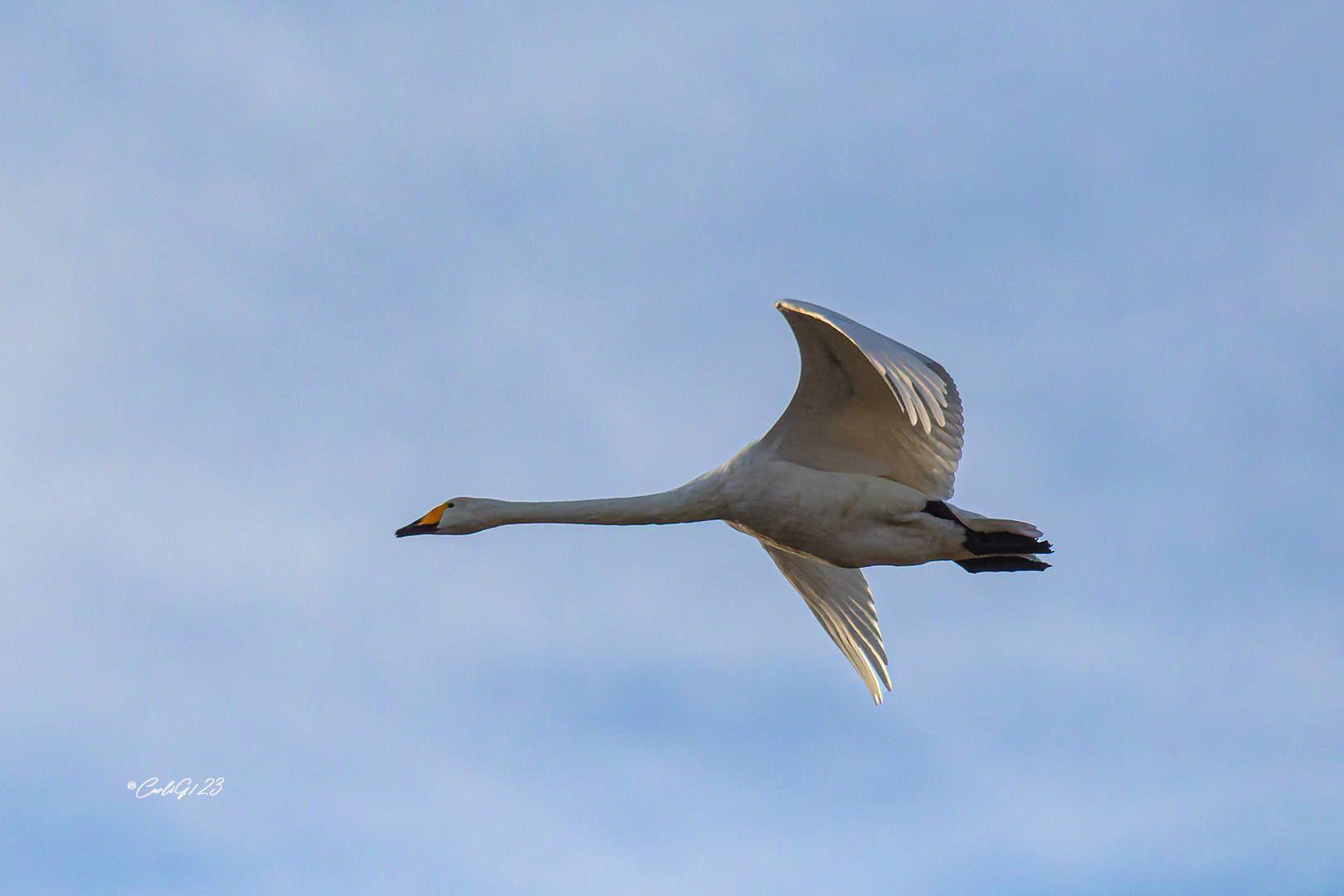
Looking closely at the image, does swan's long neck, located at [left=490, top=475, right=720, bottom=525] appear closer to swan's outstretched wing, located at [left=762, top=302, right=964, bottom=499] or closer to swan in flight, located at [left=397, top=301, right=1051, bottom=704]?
swan in flight, located at [left=397, top=301, right=1051, bottom=704]

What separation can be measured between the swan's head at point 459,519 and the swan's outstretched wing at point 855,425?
3.03m

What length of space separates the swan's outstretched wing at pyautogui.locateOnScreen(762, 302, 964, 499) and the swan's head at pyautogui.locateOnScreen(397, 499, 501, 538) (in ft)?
9.93

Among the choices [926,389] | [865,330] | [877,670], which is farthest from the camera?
[877,670]

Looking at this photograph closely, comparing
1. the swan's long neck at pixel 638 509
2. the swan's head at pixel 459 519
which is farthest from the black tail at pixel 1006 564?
the swan's head at pixel 459 519

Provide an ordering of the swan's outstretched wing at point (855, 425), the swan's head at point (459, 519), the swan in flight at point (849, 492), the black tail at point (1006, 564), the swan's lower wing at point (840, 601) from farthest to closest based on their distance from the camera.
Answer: the swan's lower wing at point (840, 601)
the swan's head at point (459, 519)
the black tail at point (1006, 564)
the swan in flight at point (849, 492)
the swan's outstretched wing at point (855, 425)

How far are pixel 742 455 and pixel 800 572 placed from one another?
2.57 metres

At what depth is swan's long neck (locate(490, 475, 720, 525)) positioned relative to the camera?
1298 centimetres

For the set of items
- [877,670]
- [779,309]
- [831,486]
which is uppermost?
[779,309]

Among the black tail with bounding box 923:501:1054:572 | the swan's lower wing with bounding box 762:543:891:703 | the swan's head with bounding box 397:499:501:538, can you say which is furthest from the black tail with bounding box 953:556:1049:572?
the swan's head with bounding box 397:499:501:538

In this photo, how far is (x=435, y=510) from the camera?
14.0 meters

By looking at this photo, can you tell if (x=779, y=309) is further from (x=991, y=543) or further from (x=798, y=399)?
(x=991, y=543)

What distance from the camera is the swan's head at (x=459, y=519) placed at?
1385cm

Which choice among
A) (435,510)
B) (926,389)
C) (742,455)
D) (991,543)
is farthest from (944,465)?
(435,510)

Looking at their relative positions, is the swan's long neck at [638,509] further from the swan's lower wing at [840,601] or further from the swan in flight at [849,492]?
the swan's lower wing at [840,601]
